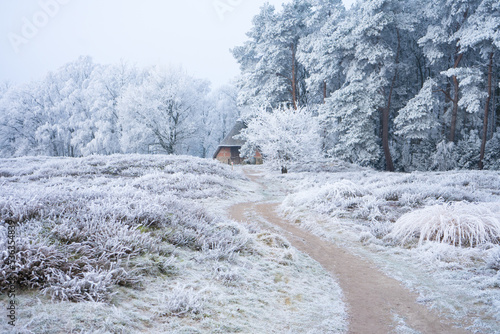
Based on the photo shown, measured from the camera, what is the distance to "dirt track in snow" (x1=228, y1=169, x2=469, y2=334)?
367 centimetres

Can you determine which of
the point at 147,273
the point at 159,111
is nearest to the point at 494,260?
the point at 147,273

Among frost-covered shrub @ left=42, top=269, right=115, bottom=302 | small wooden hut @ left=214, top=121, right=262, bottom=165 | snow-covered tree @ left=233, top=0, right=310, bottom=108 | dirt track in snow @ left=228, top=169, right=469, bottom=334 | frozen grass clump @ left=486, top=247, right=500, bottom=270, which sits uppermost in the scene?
snow-covered tree @ left=233, top=0, right=310, bottom=108

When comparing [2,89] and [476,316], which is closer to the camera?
[476,316]

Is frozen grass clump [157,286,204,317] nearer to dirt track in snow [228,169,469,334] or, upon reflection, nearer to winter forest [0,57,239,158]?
dirt track in snow [228,169,469,334]

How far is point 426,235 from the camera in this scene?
668cm

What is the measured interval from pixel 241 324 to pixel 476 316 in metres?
3.14

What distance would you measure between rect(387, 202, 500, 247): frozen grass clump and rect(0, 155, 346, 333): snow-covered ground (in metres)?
2.64

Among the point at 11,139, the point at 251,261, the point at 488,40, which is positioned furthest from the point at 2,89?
the point at 488,40

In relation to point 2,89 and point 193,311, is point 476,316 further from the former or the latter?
point 2,89

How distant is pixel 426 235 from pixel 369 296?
3.06 meters

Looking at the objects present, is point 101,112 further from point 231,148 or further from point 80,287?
point 80,287

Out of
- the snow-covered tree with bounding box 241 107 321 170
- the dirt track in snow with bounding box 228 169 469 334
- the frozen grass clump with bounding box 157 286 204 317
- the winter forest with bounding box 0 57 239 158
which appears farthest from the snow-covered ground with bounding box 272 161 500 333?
the winter forest with bounding box 0 57 239 158

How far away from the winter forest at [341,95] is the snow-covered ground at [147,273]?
19534 millimetres

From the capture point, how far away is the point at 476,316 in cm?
385
